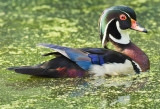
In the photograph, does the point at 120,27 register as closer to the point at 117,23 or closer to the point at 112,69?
the point at 117,23

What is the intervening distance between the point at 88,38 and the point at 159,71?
1755 mm

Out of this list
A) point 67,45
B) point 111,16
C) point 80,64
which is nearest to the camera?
point 80,64

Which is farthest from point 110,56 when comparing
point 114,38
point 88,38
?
point 88,38

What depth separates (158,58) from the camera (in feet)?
19.5

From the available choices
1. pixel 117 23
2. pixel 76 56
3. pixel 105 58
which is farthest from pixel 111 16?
pixel 76 56

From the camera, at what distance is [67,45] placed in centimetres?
659

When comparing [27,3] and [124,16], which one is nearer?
[124,16]

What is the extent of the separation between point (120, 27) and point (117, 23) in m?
0.06

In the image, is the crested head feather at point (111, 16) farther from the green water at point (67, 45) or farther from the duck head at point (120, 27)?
the green water at point (67, 45)

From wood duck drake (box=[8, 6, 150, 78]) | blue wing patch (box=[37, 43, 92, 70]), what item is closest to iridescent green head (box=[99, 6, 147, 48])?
wood duck drake (box=[8, 6, 150, 78])

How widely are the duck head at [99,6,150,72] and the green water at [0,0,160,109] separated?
346mm

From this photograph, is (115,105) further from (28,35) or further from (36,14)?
(36,14)

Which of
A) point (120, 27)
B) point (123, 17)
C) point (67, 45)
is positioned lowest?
point (67, 45)

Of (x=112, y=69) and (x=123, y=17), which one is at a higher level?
(x=123, y=17)
